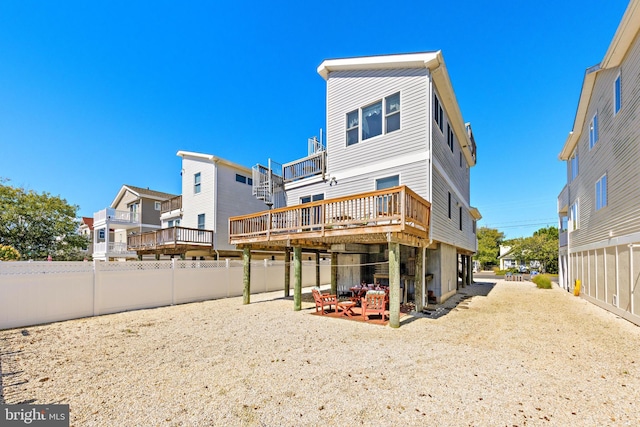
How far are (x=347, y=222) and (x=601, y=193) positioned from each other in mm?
11027

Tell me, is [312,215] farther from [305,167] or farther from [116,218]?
[116,218]

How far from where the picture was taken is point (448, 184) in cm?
1250

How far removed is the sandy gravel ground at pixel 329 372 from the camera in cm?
349

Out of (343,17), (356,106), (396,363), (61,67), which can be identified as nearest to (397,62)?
(356,106)

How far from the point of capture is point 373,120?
1158 centimetres

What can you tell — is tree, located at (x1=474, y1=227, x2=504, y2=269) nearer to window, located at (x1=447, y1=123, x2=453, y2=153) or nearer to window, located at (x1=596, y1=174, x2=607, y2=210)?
window, located at (x1=596, y1=174, x2=607, y2=210)

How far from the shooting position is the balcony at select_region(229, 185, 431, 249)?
7.82m

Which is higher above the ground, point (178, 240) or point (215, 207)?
point (215, 207)

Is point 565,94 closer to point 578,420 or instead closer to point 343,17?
point 343,17

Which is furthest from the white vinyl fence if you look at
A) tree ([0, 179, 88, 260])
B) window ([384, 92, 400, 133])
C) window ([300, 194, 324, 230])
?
tree ([0, 179, 88, 260])

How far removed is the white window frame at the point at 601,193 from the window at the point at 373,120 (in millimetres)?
8360

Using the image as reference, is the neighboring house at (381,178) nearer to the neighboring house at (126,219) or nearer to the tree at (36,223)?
the neighboring house at (126,219)

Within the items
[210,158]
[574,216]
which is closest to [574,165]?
[574,216]

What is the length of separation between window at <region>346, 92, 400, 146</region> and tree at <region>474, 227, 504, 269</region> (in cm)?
4570
